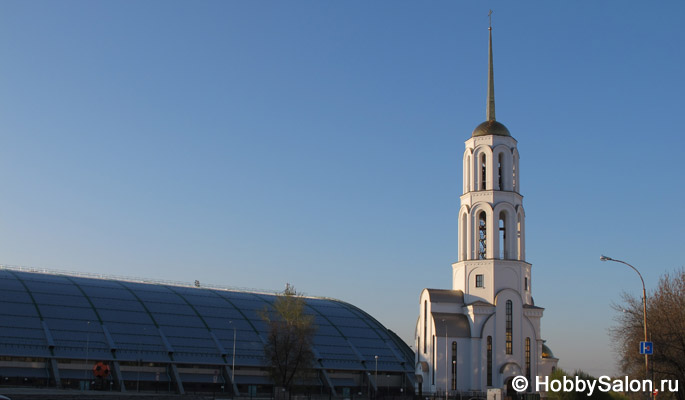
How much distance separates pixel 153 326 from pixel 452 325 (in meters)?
33.2

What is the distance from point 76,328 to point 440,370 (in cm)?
3852

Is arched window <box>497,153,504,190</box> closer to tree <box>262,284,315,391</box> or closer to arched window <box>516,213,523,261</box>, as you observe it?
arched window <box>516,213,523,261</box>

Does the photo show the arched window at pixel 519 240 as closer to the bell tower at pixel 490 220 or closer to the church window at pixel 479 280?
the bell tower at pixel 490 220

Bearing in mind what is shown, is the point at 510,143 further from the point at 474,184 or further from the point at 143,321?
the point at 143,321

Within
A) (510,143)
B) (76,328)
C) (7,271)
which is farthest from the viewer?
(7,271)

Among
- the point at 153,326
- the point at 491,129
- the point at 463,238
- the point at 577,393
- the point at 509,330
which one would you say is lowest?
the point at 577,393

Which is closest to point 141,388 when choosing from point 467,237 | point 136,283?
point 136,283

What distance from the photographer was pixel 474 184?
290 feet

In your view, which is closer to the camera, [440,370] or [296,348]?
[296,348]

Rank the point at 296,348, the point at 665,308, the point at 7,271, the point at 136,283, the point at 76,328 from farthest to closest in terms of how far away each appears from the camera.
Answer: the point at 136,283, the point at 7,271, the point at 76,328, the point at 296,348, the point at 665,308

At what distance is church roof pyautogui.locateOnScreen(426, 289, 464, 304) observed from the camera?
284 feet

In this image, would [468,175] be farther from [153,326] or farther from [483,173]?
[153,326]

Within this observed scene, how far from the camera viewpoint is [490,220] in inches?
3398

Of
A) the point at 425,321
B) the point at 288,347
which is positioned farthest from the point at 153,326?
the point at 425,321
